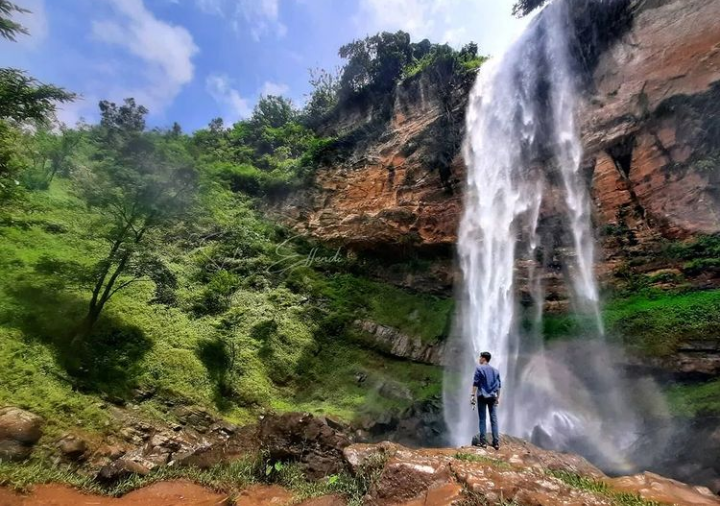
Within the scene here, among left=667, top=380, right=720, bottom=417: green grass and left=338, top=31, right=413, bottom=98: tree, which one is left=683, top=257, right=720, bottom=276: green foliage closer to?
left=667, top=380, right=720, bottom=417: green grass

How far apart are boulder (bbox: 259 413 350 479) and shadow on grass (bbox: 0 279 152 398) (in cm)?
436

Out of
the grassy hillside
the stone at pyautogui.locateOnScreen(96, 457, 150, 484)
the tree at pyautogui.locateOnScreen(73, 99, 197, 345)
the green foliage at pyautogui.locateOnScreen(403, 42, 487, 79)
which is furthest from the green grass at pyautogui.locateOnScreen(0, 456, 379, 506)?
the green foliage at pyautogui.locateOnScreen(403, 42, 487, 79)

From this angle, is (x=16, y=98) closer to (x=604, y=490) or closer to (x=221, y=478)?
(x=221, y=478)

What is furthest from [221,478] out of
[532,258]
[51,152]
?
[51,152]

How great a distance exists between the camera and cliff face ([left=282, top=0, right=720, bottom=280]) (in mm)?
16125

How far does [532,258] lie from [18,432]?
18.3 metres

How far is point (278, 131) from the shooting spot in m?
34.3

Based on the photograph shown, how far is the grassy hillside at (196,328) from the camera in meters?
10.0

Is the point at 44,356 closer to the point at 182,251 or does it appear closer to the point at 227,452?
the point at 227,452

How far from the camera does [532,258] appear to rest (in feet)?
63.0

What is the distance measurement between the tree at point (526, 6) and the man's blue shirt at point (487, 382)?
27680 millimetres

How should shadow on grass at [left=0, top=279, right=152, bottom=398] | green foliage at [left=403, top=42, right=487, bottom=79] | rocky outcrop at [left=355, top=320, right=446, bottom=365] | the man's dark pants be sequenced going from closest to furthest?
1. the man's dark pants
2. shadow on grass at [left=0, top=279, right=152, bottom=398]
3. rocky outcrop at [left=355, top=320, right=446, bottom=365]
4. green foliage at [left=403, top=42, right=487, bottom=79]

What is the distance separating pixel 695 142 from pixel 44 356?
71.7 ft

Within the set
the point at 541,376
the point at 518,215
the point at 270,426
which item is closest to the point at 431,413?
the point at 541,376
